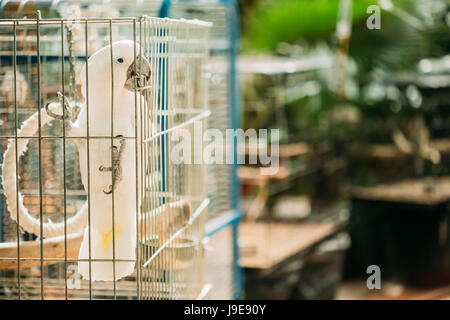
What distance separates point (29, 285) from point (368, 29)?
16.9 feet

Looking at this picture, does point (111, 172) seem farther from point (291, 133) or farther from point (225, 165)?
point (291, 133)

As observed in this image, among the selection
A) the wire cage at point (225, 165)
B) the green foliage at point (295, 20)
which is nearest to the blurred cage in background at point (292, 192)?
the green foliage at point (295, 20)

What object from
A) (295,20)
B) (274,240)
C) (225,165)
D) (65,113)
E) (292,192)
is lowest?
(274,240)

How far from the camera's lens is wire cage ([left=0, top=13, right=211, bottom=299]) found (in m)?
2.36

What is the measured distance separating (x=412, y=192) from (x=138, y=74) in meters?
4.29

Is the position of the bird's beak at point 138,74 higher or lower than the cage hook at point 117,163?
higher

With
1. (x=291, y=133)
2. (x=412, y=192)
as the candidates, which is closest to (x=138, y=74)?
(x=412, y=192)

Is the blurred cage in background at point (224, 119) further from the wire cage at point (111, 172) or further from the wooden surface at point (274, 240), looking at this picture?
the wire cage at point (111, 172)

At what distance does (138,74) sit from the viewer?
2.34m

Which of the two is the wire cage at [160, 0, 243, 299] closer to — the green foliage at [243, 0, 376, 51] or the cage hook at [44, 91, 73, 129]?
the cage hook at [44, 91, 73, 129]

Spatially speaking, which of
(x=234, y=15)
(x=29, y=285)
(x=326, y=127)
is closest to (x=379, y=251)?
(x=326, y=127)

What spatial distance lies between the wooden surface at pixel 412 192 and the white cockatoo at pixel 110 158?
3.99m

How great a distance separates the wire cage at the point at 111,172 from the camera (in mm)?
2363
